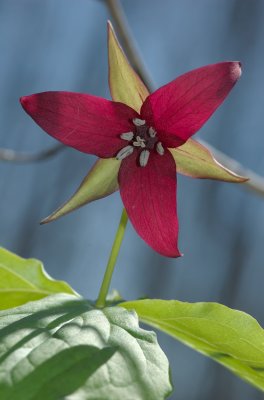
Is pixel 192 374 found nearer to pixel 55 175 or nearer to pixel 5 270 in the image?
pixel 55 175

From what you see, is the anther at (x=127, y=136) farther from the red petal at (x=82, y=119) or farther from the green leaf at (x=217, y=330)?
the green leaf at (x=217, y=330)

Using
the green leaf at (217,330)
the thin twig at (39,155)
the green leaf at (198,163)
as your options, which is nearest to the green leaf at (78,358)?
the green leaf at (217,330)

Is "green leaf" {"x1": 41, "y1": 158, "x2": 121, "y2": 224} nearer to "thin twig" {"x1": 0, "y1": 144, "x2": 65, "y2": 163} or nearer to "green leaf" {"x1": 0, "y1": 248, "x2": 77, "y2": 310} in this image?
"green leaf" {"x1": 0, "y1": 248, "x2": 77, "y2": 310}

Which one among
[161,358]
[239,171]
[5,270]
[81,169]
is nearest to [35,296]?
[5,270]

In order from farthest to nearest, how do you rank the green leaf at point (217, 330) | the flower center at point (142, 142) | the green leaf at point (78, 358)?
the flower center at point (142, 142) → the green leaf at point (217, 330) → the green leaf at point (78, 358)

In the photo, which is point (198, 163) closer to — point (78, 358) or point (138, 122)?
point (138, 122)

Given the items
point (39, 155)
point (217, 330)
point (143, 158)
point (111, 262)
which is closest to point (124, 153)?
point (143, 158)
